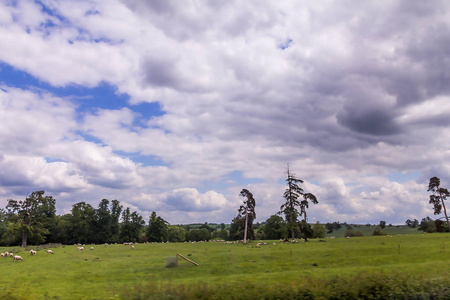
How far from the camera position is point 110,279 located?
102 feet

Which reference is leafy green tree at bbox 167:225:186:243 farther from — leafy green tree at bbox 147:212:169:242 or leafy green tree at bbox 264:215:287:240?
leafy green tree at bbox 264:215:287:240

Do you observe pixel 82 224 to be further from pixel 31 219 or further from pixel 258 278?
pixel 258 278

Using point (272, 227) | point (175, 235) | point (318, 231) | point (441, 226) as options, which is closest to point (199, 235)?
point (175, 235)

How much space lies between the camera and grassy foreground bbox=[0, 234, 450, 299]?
12039mm

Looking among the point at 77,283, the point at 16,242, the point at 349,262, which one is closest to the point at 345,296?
the point at 77,283

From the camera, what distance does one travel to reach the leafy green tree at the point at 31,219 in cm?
9300

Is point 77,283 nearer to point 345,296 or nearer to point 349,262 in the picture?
point 345,296

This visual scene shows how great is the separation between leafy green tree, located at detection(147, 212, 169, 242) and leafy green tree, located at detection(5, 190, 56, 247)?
33.9m

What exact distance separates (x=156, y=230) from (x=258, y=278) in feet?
335

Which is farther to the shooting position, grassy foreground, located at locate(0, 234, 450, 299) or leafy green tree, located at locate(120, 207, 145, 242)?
leafy green tree, located at locate(120, 207, 145, 242)

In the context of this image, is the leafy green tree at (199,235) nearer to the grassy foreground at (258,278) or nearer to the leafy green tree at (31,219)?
the leafy green tree at (31,219)

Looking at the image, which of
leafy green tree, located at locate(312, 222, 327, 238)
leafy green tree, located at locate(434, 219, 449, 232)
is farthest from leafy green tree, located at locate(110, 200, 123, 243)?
leafy green tree, located at locate(434, 219, 449, 232)

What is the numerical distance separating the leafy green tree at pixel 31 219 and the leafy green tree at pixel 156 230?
3388cm

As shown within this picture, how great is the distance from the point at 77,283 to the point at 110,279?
3.57m
